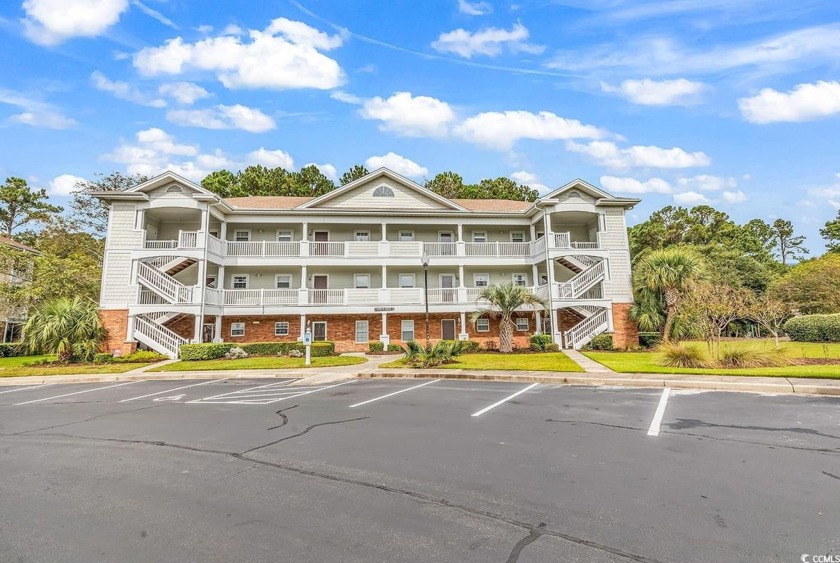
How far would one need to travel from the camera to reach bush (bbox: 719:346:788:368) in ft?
44.8

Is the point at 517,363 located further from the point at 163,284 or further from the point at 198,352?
the point at 163,284

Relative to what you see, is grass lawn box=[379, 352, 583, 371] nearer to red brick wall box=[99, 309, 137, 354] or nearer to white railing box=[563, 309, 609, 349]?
white railing box=[563, 309, 609, 349]

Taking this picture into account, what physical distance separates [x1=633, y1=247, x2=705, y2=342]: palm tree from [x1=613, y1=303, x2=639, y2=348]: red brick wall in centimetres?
68

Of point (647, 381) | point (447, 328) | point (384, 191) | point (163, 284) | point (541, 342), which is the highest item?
point (384, 191)

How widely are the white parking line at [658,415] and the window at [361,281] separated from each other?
18.7 metres

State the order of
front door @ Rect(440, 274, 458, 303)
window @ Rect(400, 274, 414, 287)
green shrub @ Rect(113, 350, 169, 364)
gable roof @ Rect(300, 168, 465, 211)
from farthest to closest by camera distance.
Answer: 1. window @ Rect(400, 274, 414, 287)
2. gable roof @ Rect(300, 168, 465, 211)
3. front door @ Rect(440, 274, 458, 303)
4. green shrub @ Rect(113, 350, 169, 364)

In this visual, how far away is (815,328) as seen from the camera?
24.5 meters

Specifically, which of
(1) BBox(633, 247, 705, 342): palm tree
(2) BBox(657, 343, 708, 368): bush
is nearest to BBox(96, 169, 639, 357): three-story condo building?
(1) BBox(633, 247, 705, 342): palm tree

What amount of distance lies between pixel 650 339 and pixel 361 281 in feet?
56.0

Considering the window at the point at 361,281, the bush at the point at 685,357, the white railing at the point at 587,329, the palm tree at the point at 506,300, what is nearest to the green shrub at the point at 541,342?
the palm tree at the point at 506,300

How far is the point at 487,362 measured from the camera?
56.4 feet

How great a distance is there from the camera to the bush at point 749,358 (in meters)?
13.6

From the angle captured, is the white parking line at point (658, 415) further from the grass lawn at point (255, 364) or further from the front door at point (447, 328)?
the front door at point (447, 328)

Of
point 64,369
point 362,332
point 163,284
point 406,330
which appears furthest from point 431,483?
point 163,284
